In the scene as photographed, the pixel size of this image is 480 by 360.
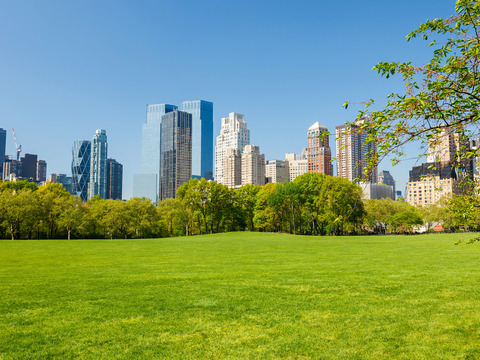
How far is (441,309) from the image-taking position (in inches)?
391

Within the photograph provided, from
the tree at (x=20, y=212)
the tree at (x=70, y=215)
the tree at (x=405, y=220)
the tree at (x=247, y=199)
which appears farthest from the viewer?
the tree at (x=405, y=220)

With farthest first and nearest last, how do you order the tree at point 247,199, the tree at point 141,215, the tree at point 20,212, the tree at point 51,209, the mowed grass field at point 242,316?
the tree at point 247,199
the tree at point 141,215
the tree at point 51,209
the tree at point 20,212
the mowed grass field at point 242,316

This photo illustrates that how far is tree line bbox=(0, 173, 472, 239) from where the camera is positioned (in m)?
68.3

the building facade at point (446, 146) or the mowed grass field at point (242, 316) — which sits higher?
the building facade at point (446, 146)

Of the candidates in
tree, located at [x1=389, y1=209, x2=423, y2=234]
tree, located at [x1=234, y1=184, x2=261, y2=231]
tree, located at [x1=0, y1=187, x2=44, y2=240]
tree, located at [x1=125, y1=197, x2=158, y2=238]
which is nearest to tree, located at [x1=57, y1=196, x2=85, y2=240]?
tree, located at [x1=0, y1=187, x2=44, y2=240]

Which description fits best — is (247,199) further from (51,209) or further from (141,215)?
(51,209)

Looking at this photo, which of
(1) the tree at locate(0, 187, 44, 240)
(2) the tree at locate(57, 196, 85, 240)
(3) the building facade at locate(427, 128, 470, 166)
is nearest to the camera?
(3) the building facade at locate(427, 128, 470, 166)

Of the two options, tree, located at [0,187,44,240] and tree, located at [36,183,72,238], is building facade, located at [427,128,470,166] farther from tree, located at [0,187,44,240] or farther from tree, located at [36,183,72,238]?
tree, located at [36,183,72,238]

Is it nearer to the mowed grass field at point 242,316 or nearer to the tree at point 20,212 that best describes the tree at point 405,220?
the tree at point 20,212

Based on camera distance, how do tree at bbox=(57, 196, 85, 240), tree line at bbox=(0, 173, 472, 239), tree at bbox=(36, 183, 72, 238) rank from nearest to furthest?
tree at bbox=(57, 196, 85, 240), tree line at bbox=(0, 173, 472, 239), tree at bbox=(36, 183, 72, 238)

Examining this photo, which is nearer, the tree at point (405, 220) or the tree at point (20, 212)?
the tree at point (20, 212)

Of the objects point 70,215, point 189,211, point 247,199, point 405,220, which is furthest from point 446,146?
point 405,220

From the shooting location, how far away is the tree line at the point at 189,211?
6831 centimetres

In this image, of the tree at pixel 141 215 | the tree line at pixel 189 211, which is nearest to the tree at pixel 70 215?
the tree line at pixel 189 211
